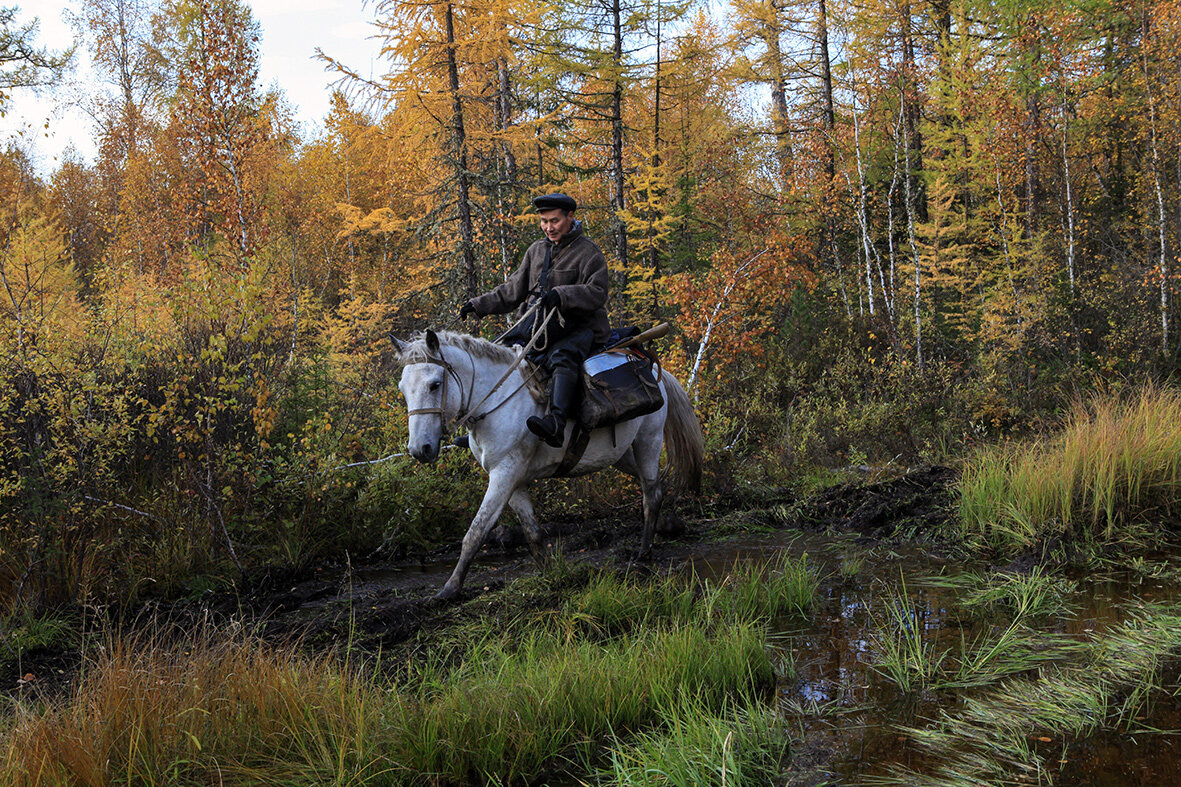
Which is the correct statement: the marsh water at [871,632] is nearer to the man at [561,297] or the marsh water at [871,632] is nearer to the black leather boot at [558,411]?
the black leather boot at [558,411]

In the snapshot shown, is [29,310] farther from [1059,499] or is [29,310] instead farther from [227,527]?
[1059,499]

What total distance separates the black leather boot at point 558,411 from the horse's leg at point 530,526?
1.92 feet

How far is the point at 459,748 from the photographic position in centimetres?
295

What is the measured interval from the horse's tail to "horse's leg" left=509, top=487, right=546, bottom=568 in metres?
2.09

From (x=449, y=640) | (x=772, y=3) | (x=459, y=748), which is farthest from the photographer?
(x=772, y=3)

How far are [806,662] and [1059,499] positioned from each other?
10.7 feet

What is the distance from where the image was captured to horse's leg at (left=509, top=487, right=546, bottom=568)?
6.03 meters

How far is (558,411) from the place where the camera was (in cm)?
580

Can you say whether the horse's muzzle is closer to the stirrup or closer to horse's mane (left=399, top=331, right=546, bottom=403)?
horse's mane (left=399, top=331, right=546, bottom=403)

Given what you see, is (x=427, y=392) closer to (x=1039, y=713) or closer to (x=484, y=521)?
(x=484, y=521)

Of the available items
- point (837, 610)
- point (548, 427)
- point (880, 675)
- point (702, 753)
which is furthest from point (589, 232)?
point (702, 753)

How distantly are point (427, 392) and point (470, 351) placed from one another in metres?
0.67

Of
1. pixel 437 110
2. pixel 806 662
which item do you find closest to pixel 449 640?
pixel 806 662

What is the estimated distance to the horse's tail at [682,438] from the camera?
7723mm
